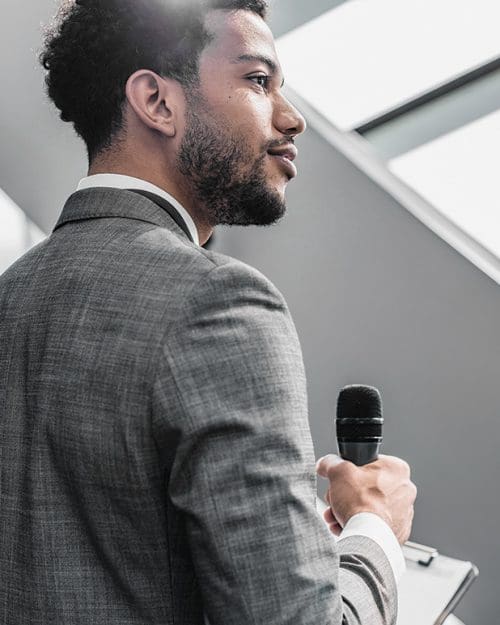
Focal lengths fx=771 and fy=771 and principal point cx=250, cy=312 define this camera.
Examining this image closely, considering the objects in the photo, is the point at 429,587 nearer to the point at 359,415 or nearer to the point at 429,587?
A: the point at 429,587

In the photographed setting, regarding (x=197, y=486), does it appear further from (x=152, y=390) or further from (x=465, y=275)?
(x=465, y=275)

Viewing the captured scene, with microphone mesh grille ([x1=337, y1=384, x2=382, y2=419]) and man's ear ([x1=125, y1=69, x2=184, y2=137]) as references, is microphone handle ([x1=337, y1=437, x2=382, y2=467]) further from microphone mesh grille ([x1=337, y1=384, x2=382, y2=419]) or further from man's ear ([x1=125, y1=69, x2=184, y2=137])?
man's ear ([x1=125, y1=69, x2=184, y2=137])

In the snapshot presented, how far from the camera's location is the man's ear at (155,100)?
99 cm

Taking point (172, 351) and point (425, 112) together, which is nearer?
point (172, 351)

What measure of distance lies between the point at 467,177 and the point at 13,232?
68.8 inches

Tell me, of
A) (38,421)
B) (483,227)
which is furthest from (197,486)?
(483,227)

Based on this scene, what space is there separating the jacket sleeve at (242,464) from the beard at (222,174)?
0.95 feet

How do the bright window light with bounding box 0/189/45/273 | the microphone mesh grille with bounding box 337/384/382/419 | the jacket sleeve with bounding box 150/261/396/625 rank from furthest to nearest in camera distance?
the bright window light with bounding box 0/189/45/273 → the microphone mesh grille with bounding box 337/384/382/419 → the jacket sleeve with bounding box 150/261/396/625

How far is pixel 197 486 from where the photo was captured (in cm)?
67

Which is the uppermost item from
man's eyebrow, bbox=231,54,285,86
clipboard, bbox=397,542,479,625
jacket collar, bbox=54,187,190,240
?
man's eyebrow, bbox=231,54,285,86

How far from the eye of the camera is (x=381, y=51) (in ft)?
9.61

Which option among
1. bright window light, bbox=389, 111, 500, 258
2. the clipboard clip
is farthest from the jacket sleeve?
bright window light, bbox=389, 111, 500, 258

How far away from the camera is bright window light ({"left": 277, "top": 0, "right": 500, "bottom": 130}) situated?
2.81 metres

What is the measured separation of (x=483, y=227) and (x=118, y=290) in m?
2.29
